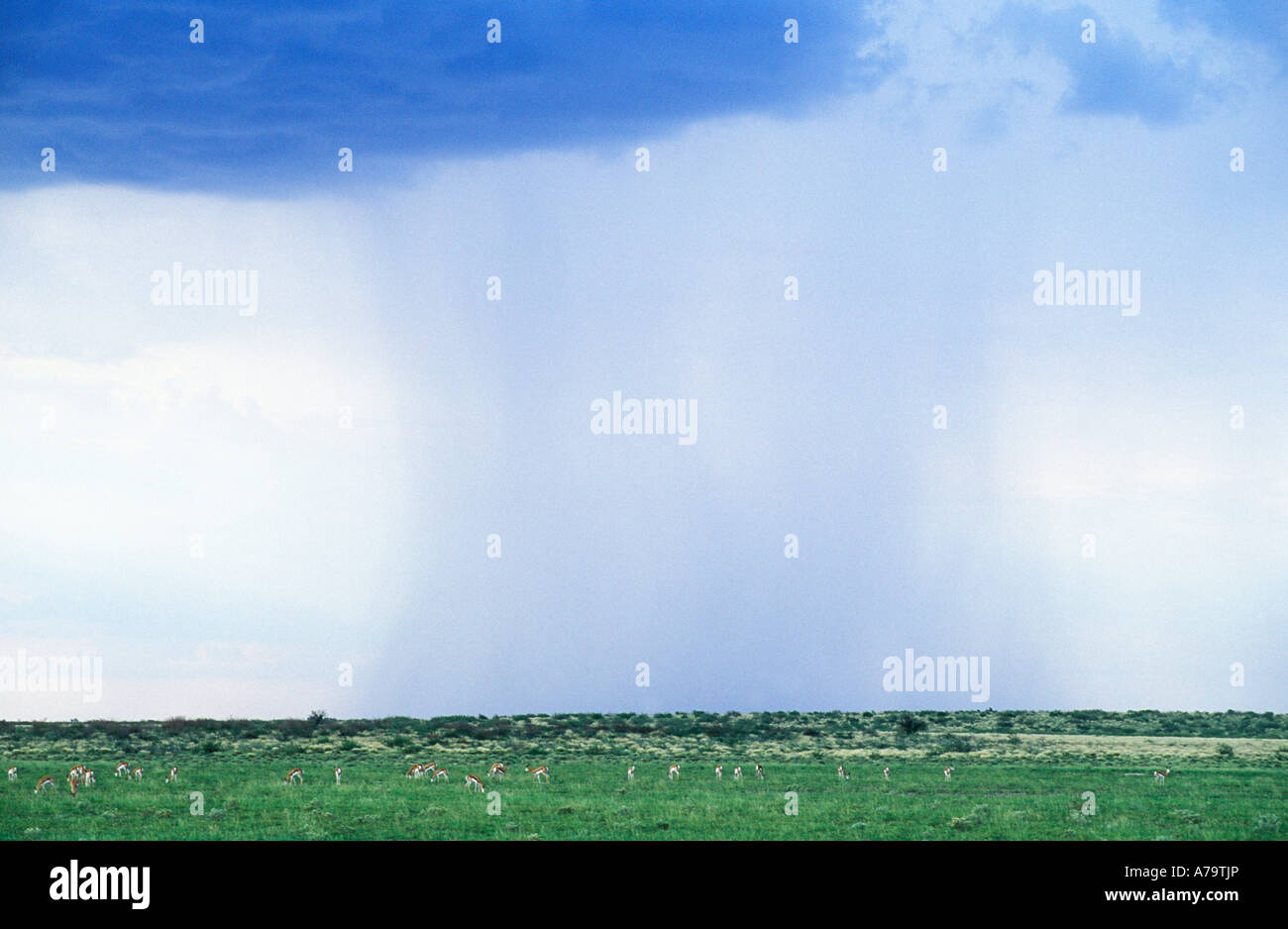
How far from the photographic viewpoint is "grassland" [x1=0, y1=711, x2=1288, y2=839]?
2833 centimetres

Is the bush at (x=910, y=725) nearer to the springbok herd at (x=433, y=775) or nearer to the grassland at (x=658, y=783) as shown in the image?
the grassland at (x=658, y=783)

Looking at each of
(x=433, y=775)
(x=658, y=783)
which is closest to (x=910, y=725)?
(x=658, y=783)

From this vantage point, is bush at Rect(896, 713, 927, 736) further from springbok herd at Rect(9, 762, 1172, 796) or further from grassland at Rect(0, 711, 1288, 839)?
springbok herd at Rect(9, 762, 1172, 796)

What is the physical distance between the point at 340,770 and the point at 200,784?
17.3ft

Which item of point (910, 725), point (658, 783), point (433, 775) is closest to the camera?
point (658, 783)

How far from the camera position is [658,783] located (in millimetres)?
37094

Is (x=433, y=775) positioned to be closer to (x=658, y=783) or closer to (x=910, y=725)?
(x=658, y=783)

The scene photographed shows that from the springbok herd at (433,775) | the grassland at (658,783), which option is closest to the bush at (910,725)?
the grassland at (658,783)

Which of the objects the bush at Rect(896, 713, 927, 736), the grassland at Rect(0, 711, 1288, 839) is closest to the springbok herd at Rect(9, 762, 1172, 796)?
the grassland at Rect(0, 711, 1288, 839)

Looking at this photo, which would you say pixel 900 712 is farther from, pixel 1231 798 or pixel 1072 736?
pixel 1231 798

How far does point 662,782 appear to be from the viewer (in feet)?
123

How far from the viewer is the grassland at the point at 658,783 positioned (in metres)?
28.3
